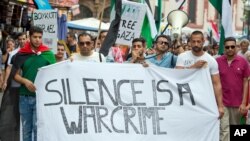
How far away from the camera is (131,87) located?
26.1ft

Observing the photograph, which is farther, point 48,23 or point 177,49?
point 177,49

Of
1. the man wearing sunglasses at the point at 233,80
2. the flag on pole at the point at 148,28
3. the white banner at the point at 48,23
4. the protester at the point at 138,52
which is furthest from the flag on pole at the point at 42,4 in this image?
the man wearing sunglasses at the point at 233,80

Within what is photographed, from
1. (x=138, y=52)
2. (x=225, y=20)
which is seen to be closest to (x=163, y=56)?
(x=138, y=52)

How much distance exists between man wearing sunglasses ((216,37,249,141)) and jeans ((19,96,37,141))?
7.86 feet

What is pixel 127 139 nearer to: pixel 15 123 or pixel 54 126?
pixel 54 126

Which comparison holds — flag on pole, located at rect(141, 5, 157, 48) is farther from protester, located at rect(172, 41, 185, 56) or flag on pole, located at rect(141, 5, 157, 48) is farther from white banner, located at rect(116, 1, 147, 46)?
white banner, located at rect(116, 1, 147, 46)

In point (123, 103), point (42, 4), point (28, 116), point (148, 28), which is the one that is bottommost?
point (28, 116)

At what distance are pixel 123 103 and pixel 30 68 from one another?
1071mm

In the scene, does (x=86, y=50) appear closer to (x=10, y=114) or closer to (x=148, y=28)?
(x=10, y=114)

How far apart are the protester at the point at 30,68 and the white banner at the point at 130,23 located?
11.6 feet

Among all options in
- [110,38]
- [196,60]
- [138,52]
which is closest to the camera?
[196,60]

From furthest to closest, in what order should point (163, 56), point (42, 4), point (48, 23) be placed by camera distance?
1. point (42, 4)
2. point (48, 23)
3. point (163, 56)

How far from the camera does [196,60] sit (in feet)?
27.0

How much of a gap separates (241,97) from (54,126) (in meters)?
2.65
